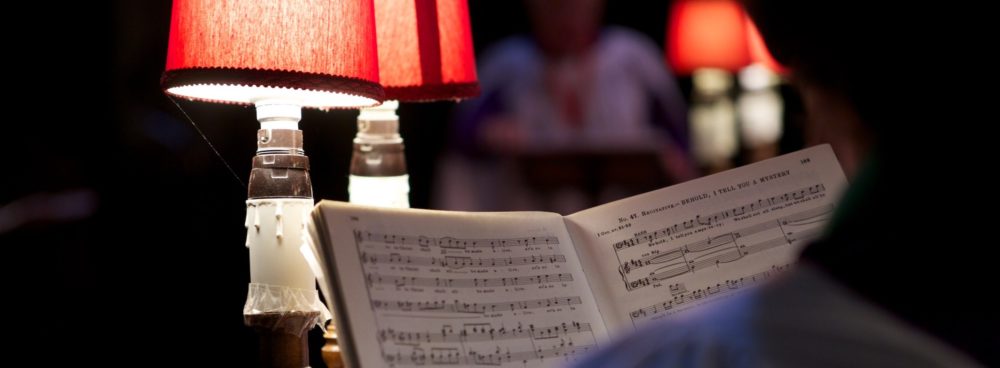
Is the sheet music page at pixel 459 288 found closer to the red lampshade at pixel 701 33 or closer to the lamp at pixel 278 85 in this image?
the lamp at pixel 278 85

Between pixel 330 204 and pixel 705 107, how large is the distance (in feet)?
18.4

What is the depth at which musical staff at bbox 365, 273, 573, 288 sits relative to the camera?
3.48 feet

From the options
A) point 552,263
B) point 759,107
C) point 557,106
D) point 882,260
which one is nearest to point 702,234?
point 552,263

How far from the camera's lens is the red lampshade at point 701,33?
19.2ft

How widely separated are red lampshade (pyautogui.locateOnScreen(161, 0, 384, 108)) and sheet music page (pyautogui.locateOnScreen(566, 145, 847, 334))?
37cm

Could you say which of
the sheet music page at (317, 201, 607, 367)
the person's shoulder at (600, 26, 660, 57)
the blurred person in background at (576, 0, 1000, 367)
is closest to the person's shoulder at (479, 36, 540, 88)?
the person's shoulder at (600, 26, 660, 57)

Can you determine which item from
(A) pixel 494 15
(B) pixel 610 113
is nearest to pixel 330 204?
(B) pixel 610 113

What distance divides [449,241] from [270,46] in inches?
13.5

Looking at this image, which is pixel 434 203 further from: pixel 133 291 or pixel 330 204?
pixel 330 204

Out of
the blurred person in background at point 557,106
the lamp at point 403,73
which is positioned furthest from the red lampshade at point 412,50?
the blurred person in background at point 557,106

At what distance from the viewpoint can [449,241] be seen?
1154 millimetres

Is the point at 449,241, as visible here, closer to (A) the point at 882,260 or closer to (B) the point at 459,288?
(B) the point at 459,288

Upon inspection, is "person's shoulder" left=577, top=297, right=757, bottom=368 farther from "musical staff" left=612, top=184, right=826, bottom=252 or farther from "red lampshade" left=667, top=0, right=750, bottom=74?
"red lampshade" left=667, top=0, right=750, bottom=74

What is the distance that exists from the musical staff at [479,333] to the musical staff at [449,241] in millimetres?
104
